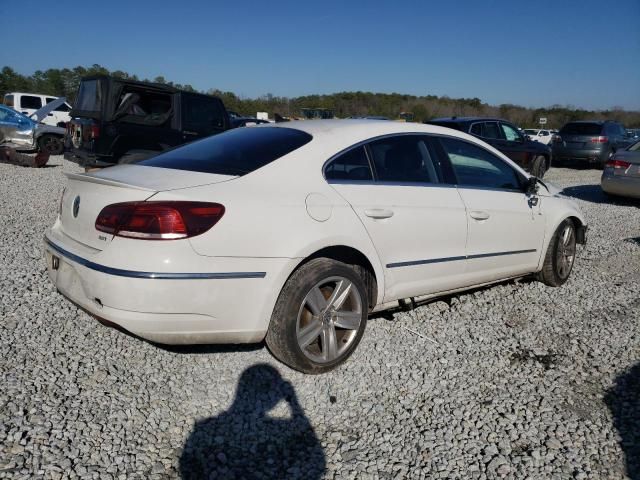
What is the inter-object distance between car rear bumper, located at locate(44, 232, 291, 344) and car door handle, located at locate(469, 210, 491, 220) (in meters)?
1.75

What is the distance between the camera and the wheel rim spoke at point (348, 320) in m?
3.07

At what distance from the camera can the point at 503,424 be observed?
264 centimetres

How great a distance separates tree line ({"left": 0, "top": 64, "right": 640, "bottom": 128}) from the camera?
2010 inches

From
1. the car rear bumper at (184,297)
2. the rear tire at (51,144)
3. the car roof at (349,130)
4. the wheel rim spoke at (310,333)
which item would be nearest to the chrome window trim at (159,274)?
the car rear bumper at (184,297)

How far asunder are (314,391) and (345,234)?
0.94 m

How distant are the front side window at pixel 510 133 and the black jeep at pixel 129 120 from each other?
7.26 m

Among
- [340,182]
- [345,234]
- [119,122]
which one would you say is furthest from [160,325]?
[119,122]

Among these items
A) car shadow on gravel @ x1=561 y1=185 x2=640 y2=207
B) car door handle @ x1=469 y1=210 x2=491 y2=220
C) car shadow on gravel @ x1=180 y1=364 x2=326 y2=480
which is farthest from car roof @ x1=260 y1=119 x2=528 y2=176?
car shadow on gravel @ x1=561 y1=185 x2=640 y2=207

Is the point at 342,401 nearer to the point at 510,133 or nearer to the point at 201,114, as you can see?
the point at 201,114

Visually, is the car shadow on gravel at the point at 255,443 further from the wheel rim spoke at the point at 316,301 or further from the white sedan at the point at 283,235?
the wheel rim spoke at the point at 316,301

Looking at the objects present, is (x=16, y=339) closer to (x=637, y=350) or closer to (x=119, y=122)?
(x=637, y=350)

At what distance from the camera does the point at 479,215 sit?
12.6ft

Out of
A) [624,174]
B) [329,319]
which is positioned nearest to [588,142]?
[624,174]

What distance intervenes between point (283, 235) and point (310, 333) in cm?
65
